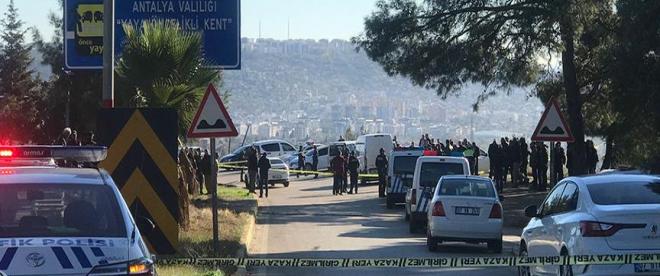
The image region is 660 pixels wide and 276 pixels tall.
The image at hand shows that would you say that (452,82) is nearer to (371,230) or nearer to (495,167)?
(495,167)

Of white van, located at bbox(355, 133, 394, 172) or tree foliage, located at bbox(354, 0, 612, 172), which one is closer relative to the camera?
tree foliage, located at bbox(354, 0, 612, 172)

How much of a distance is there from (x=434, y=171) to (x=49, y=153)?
622 inches

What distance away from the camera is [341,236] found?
21.3 meters

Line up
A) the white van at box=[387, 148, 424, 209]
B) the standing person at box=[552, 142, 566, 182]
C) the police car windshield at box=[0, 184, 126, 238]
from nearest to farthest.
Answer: the police car windshield at box=[0, 184, 126, 238], the white van at box=[387, 148, 424, 209], the standing person at box=[552, 142, 566, 182]

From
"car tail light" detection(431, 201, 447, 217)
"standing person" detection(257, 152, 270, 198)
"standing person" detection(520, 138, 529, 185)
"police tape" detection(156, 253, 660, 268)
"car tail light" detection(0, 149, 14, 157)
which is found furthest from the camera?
"standing person" detection(520, 138, 529, 185)

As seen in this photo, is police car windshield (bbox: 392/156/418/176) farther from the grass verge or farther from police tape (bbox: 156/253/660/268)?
police tape (bbox: 156/253/660/268)

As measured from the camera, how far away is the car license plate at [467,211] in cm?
1792

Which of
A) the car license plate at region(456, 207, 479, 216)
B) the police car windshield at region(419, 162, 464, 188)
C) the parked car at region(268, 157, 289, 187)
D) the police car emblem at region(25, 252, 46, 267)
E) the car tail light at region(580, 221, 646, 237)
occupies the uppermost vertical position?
the police car emblem at region(25, 252, 46, 267)

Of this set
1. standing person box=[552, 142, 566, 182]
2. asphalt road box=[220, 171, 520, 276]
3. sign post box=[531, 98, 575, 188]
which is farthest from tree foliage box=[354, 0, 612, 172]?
sign post box=[531, 98, 575, 188]

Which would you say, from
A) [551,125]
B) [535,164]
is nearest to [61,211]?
[551,125]

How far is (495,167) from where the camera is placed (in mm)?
35469

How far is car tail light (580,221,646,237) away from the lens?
10117 mm

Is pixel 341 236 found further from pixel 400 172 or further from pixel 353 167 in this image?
pixel 353 167

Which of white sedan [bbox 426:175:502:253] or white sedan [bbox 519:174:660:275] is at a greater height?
white sedan [bbox 519:174:660:275]
